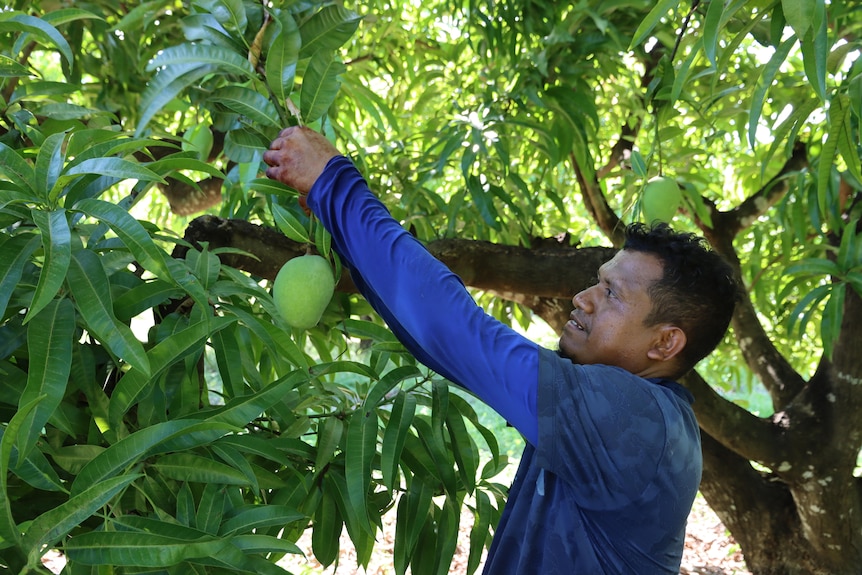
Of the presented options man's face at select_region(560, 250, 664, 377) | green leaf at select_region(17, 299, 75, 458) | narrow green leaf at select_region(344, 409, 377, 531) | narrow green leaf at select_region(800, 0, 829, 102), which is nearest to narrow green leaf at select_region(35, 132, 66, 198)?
green leaf at select_region(17, 299, 75, 458)

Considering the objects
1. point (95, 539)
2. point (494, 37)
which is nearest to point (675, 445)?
point (95, 539)

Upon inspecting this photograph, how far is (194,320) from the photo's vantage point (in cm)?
102

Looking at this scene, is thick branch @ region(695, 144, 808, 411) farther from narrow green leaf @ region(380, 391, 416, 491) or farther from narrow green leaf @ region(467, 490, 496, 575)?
narrow green leaf @ region(380, 391, 416, 491)

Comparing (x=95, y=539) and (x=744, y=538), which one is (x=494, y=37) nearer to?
(x=95, y=539)

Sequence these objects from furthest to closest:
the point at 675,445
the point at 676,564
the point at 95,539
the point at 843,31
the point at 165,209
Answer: the point at 165,209
the point at 843,31
the point at 676,564
the point at 675,445
the point at 95,539

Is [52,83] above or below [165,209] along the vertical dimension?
below

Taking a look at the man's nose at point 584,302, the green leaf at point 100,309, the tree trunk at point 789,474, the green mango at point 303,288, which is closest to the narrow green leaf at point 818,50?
the man's nose at point 584,302

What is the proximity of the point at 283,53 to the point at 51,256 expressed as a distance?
366mm

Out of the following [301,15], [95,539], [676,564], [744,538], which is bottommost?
[95,539]

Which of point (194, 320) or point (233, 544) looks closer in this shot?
point (233, 544)

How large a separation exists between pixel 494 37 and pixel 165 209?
172 centimetres

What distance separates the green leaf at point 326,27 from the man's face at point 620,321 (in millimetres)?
440

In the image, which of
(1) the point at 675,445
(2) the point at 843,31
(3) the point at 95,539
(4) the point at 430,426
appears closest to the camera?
(3) the point at 95,539

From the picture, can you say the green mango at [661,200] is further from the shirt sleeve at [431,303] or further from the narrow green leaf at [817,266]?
the shirt sleeve at [431,303]
